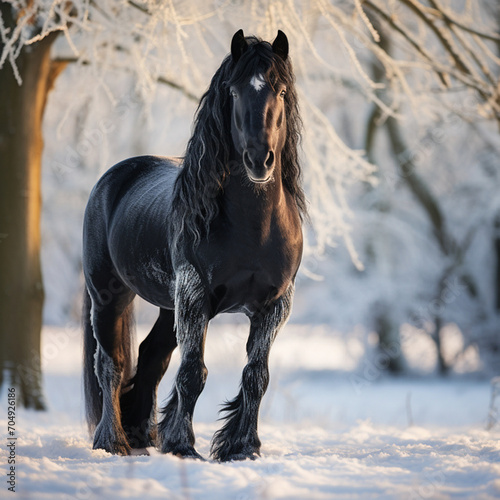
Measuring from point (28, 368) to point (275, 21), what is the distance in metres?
4.12

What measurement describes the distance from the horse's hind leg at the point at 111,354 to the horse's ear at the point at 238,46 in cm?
180

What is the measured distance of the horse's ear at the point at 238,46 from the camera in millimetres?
3195

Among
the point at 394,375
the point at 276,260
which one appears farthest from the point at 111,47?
the point at 394,375

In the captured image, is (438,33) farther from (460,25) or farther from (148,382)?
(148,382)

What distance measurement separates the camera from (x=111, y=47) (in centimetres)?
689

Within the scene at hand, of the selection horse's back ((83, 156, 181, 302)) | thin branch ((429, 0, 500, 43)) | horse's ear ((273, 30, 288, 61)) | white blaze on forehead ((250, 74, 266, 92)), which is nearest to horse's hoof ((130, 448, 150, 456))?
horse's back ((83, 156, 181, 302))

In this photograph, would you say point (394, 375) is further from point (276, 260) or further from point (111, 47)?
point (276, 260)

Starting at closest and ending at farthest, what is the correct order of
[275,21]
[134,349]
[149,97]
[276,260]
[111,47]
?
[276,260] < [134,349] < [275,21] < [149,97] < [111,47]

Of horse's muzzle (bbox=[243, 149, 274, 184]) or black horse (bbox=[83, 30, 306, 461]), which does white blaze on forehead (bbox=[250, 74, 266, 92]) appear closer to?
black horse (bbox=[83, 30, 306, 461])

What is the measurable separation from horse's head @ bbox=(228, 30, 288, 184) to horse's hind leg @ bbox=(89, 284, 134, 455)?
159 cm

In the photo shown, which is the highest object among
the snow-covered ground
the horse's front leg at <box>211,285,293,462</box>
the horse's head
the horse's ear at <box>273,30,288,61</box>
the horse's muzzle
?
the horse's ear at <box>273,30,288,61</box>

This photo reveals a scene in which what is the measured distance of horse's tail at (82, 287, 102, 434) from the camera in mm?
4348

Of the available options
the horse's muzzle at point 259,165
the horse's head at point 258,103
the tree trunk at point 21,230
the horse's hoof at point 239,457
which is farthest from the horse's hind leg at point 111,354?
the tree trunk at point 21,230

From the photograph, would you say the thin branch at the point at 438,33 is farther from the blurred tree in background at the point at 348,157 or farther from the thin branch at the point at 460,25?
the thin branch at the point at 460,25
